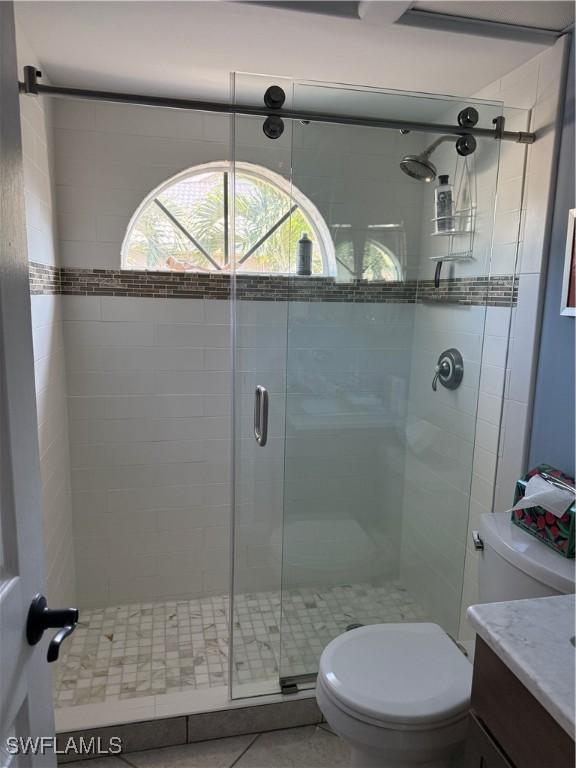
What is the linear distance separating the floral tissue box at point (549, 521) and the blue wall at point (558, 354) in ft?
0.27

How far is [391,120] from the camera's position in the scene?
186cm

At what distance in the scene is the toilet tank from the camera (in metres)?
1.38

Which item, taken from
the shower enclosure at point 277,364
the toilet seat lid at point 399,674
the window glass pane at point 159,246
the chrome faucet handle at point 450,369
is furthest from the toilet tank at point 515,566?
the window glass pane at point 159,246

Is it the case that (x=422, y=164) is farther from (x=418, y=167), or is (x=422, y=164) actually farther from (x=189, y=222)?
(x=189, y=222)

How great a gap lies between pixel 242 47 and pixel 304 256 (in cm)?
72

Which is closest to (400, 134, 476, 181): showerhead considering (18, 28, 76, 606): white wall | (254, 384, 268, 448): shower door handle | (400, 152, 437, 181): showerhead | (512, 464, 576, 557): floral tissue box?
(400, 152, 437, 181): showerhead

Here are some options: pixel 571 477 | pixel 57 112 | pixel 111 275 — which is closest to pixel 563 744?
pixel 571 477

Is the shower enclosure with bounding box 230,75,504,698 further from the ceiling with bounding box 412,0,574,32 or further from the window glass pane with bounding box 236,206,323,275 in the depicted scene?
the ceiling with bounding box 412,0,574,32

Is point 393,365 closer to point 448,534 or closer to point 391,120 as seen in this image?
point 448,534

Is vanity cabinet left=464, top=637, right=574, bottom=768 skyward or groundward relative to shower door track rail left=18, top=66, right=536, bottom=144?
groundward

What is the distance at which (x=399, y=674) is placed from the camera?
151 centimetres

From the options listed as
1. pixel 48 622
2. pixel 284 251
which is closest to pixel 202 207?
pixel 284 251

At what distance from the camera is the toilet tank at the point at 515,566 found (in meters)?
1.38

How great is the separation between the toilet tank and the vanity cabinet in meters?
0.40
